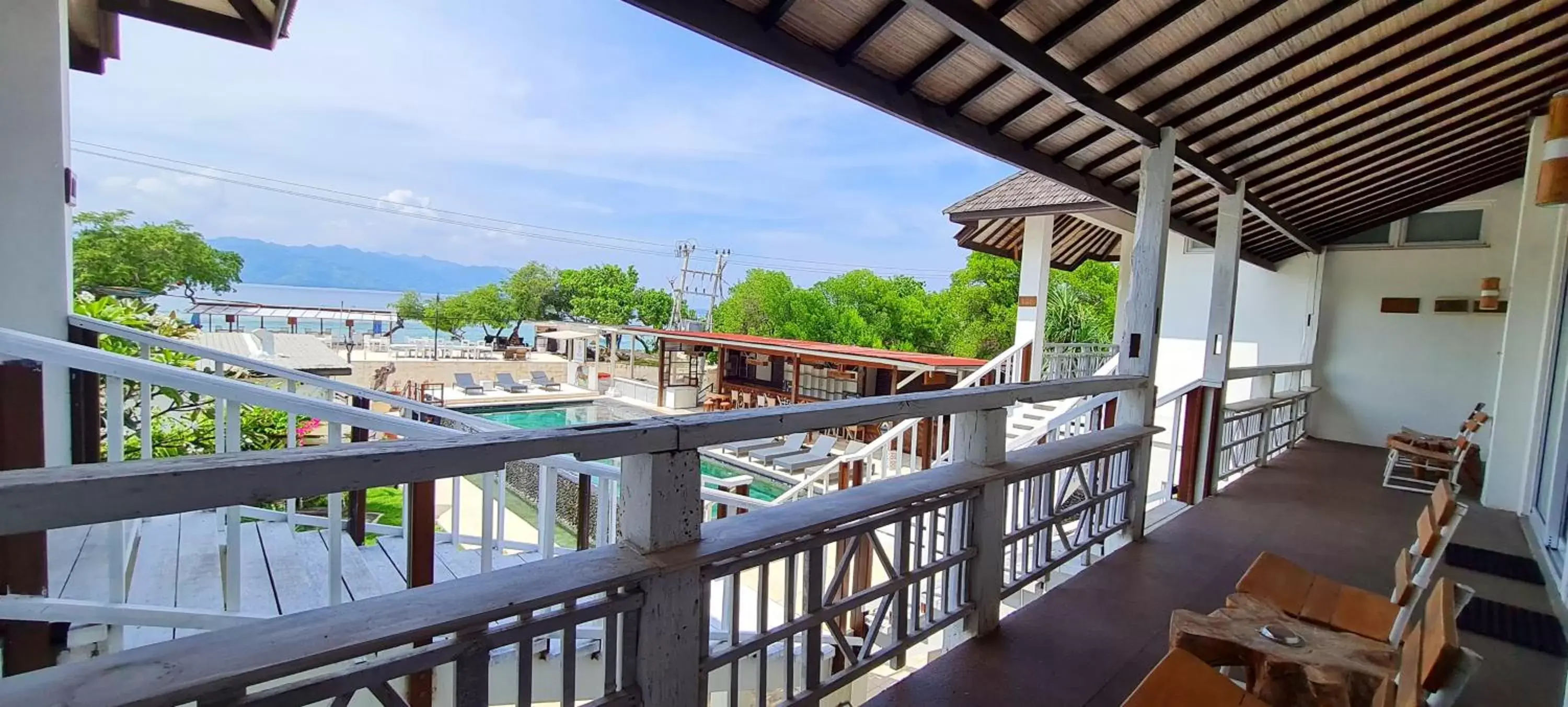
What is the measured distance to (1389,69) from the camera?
13.2ft

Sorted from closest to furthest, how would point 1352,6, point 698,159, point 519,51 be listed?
point 1352,6
point 519,51
point 698,159

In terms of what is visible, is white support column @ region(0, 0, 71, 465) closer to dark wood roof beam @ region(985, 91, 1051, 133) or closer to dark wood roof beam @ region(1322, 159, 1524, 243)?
dark wood roof beam @ region(985, 91, 1051, 133)

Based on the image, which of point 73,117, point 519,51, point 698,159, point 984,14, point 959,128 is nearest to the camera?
point 984,14

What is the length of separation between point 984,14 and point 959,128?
876mm

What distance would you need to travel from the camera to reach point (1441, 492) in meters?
2.81

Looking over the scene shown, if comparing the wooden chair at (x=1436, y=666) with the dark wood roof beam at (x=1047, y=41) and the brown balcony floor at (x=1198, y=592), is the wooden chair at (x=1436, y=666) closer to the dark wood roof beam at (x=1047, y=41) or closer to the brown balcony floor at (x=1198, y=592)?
the brown balcony floor at (x=1198, y=592)

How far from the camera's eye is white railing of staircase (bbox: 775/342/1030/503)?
719 cm

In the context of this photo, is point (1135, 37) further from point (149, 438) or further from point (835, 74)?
point (149, 438)

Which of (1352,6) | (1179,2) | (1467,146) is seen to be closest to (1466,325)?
(1467,146)

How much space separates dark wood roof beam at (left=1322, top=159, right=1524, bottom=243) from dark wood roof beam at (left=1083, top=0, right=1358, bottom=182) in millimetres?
5853

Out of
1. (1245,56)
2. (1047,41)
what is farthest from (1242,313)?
(1047,41)

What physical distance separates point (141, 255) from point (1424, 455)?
29.3 m

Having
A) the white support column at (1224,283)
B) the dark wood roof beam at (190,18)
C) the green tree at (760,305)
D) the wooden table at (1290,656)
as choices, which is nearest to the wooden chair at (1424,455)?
the white support column at (1224,283)

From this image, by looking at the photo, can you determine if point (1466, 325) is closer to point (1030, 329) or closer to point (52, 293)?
point (1030, 329)
